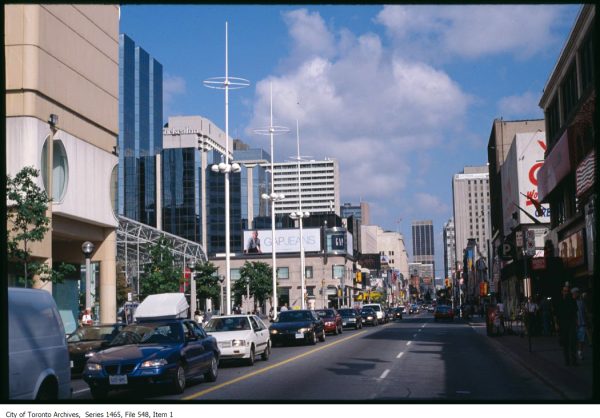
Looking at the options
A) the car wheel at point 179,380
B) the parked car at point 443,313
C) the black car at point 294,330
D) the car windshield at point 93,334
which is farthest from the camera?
the parked car at point 443,313

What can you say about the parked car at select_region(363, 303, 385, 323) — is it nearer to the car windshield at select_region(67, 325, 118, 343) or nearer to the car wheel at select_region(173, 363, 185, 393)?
the car windshield at select_region(67, 325, 118, 343)

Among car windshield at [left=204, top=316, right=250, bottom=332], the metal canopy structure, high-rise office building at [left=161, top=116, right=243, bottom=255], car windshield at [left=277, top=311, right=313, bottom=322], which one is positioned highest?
high-rise office building at [left=161, top=116, right=243, bottom=255]

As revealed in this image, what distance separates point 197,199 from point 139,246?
68.0 metres

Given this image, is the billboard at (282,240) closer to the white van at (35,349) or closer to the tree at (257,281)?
the tree at (257,281)

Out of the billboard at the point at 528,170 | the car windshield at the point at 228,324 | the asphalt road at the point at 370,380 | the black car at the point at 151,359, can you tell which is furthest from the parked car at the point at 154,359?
the billboard at the point at 528,170

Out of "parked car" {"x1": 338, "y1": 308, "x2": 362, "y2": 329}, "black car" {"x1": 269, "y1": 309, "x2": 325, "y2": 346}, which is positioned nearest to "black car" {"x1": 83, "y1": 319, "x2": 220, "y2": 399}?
"black car" {"x1": 269, "y1": 309, "x2": 325, "y2": 346}

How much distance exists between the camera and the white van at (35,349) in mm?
10758

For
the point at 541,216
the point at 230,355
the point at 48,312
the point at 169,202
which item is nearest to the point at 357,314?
the point at 541,216

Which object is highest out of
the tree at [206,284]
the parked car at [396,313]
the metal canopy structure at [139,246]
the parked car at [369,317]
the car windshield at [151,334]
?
the metal canopy structure at [139,246]

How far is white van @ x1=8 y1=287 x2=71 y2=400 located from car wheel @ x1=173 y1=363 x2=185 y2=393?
10.0ft

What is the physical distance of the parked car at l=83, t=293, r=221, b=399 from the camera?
1505 centimetres

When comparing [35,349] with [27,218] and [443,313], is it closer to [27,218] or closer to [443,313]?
[27,218]

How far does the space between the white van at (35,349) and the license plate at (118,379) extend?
2.26 m

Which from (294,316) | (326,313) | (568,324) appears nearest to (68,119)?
(294,316)
